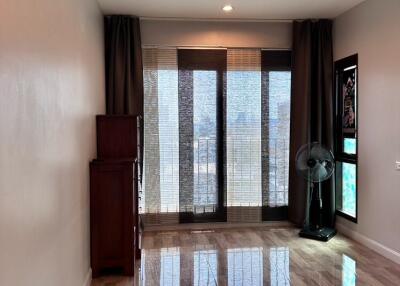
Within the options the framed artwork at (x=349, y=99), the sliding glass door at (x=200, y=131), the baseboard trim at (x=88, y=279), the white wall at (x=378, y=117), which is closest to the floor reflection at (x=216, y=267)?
the baseboard trim at (x=88, y=279)

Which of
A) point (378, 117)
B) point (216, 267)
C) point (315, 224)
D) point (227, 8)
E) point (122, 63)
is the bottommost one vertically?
→ point (216, 267)

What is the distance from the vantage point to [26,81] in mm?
1686

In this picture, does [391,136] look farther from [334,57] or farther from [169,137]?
[169,137]

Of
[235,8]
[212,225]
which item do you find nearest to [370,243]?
[212,225]

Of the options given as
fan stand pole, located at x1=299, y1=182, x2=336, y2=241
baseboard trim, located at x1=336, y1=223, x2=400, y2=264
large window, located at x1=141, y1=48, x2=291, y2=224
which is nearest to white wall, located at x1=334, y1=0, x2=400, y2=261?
baseboard trim, located at x1=336, y1=223, x2=400, y2=264

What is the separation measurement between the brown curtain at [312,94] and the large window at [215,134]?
157 mm

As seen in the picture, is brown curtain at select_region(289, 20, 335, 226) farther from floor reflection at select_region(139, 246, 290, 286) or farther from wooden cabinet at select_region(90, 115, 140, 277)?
wooden cabinet at select_region(90, 115, 140, 277)

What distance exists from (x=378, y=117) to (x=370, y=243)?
4.56 ft

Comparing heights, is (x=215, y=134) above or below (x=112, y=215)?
above

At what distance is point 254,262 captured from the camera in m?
3.86

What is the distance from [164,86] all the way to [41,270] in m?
3.40

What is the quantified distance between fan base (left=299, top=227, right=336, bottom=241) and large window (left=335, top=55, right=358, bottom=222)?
11.0 inches

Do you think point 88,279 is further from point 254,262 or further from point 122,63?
point 122,63

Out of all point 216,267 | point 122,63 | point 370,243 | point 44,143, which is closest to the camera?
point 44,143
